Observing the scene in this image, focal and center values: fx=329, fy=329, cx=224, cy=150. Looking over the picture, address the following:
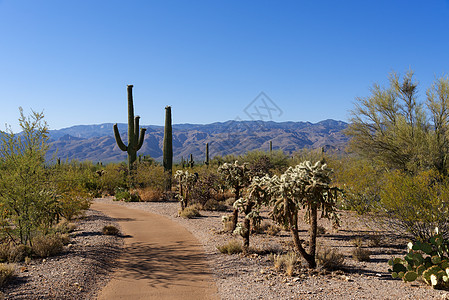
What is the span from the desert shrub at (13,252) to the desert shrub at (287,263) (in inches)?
260

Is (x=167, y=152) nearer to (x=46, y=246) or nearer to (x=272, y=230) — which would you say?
(x=272, y=230)

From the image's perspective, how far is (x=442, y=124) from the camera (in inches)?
594

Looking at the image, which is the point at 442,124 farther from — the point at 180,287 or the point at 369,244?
the point at 180,287

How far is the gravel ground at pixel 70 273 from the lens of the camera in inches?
258

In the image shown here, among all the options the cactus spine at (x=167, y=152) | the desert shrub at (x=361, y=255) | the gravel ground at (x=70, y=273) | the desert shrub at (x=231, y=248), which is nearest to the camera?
the gravel ground at (x=70, y=273)

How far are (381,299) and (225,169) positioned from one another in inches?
316

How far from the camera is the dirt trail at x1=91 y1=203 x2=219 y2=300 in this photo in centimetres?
679

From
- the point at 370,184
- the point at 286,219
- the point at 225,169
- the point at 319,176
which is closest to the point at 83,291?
Answer: the point at 286,219

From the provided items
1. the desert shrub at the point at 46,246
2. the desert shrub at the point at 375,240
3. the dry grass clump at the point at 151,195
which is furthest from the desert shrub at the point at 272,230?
the dry grass clump at the point at 151,195

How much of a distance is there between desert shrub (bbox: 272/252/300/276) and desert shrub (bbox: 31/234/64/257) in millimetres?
5944

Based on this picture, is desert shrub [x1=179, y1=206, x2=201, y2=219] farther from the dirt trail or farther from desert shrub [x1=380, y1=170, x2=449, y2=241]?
desert shrub [x1=380, y1=170, x2=449, y2=241]

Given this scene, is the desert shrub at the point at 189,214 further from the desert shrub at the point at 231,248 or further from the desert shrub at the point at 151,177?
the desert shrub at the point at 151,177

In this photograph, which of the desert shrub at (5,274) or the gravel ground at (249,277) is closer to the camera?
the gravel ground at (249,277)

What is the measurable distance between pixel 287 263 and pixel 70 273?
5.03 m
